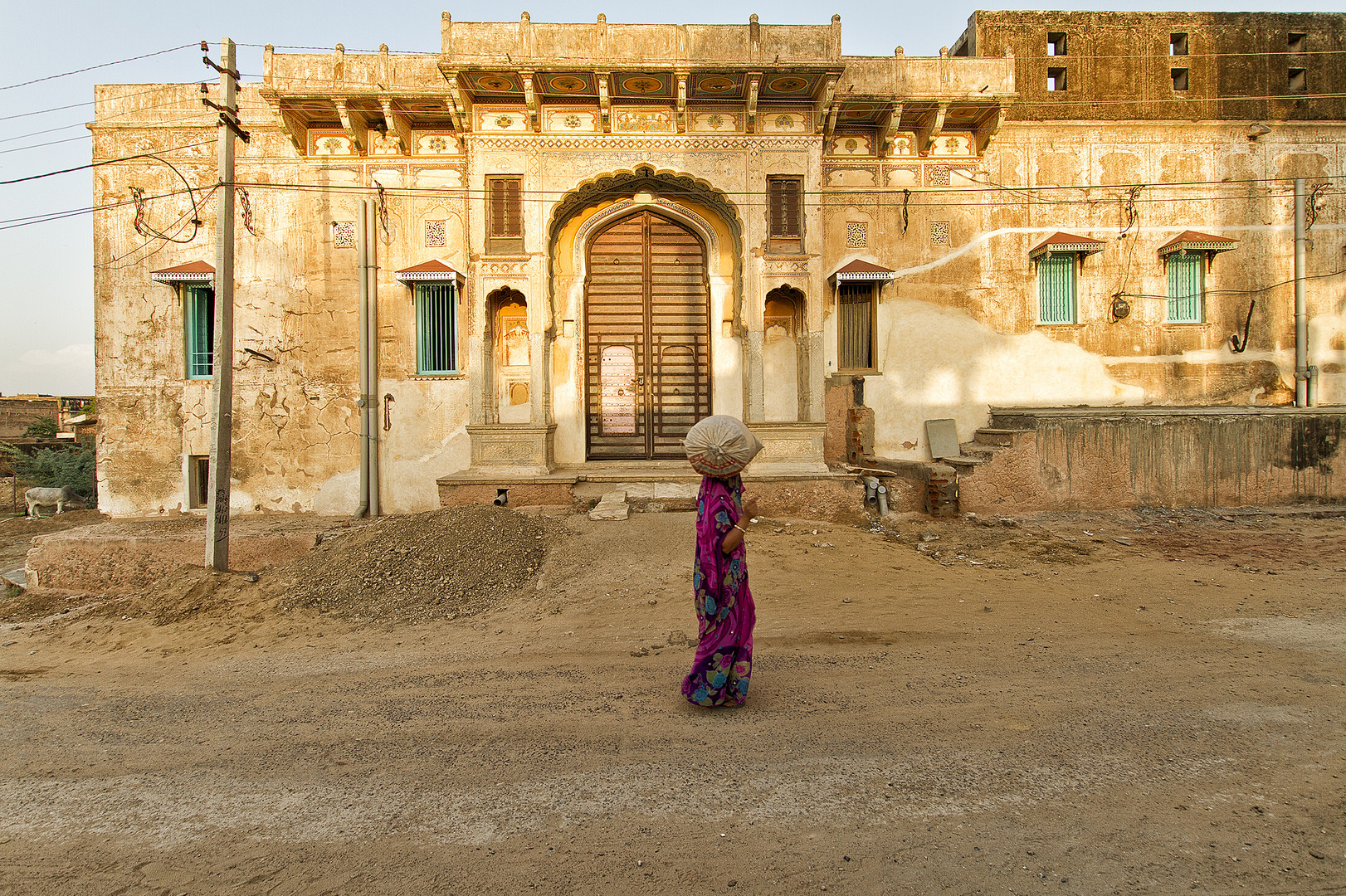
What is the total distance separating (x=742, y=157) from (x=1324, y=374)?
12.1 metres

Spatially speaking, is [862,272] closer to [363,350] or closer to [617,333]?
[617,333]

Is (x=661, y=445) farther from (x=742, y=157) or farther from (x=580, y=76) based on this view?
(x=580, y=76)

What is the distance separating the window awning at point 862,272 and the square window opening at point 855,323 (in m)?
0.61

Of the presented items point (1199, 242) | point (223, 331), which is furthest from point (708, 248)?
point (1199, 242)

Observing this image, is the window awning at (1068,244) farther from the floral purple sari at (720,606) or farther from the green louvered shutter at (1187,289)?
the floral purple sari at (720,606)

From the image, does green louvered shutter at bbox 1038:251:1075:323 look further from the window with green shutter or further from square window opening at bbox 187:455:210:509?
square window opening at bbox 187:455:210:509

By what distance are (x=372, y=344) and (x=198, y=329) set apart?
3.36 m

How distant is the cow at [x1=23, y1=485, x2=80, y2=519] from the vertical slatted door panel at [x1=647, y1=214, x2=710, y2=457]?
526 inches

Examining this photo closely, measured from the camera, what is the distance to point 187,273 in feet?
35.4

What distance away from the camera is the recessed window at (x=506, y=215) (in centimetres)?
1034

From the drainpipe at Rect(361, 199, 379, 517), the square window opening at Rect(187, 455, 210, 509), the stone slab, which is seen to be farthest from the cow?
the stone slab

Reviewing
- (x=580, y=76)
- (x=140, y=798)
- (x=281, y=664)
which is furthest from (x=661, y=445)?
(x=140, y=798)

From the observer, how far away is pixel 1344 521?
920cm

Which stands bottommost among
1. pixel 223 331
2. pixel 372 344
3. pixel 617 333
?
pixel 223 331
